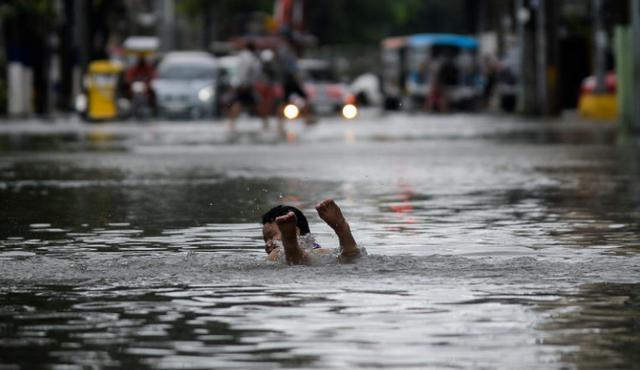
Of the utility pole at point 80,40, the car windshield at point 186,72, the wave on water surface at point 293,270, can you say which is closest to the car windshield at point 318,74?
the utility pole at point 80,40

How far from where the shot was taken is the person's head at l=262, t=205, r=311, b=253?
37.6 feet

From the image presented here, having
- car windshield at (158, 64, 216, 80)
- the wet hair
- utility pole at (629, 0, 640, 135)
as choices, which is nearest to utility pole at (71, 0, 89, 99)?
car windshield at (158, 64, 216, 80)

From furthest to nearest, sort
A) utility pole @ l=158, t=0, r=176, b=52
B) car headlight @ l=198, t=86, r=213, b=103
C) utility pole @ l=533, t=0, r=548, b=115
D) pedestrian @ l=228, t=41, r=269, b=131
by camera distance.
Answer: utility pole @ l=158, t=0, r=176, b=52 → car headlight @ l=198, t=86, r=213, b=103 → utility pole @ l=533, t=0, r=548, b=115 → pedestrian @ l=228, t=41, r=269, b=131

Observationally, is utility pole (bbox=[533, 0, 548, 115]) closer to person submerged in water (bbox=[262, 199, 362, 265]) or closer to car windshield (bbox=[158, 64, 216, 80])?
car windshield (bbox=[158, 64, 216, 80])

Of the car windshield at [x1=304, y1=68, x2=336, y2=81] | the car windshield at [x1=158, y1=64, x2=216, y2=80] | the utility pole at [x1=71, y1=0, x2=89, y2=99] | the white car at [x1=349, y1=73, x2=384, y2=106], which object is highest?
the utility pole at [x1=71, y1=0, x2=89, y2=99]

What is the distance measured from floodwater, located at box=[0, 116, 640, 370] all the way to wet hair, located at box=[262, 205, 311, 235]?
0.29m

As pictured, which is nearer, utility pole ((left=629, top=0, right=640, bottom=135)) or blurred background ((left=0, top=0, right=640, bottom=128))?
utility pole ((left=629, top=0, right=640, bottom=135))

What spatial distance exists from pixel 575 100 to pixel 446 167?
39272mm

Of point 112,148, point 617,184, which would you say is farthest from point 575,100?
point 617,184

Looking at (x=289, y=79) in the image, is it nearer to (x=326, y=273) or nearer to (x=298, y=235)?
(x=298, y=235)

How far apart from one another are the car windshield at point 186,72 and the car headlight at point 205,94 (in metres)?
0.74

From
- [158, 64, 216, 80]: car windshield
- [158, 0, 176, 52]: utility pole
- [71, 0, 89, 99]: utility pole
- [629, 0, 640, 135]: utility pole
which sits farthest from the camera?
[158, 0, 176, 52]: utility pole

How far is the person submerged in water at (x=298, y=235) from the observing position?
35.9 ft

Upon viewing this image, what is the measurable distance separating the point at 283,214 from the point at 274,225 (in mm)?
256
